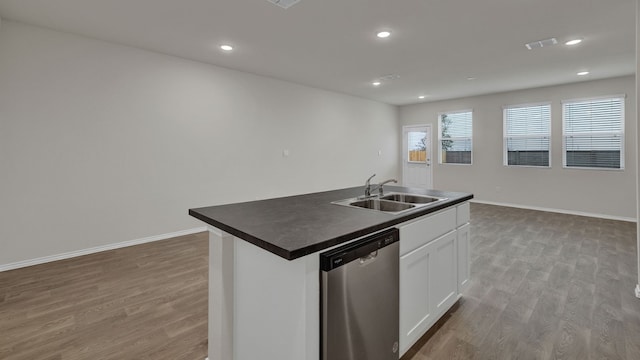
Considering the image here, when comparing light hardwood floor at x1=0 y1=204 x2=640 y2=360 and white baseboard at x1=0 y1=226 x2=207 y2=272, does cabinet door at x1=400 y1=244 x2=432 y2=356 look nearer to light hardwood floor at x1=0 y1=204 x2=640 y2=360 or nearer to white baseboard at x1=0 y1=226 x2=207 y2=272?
light hardwood floor at x1=0 y1=204 x2=640 y2=360

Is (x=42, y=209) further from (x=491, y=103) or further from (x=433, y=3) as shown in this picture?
(x=491, y=103)

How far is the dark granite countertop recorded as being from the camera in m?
1.22

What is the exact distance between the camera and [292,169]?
19.5 ft

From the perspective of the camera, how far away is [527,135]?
6.45 meters

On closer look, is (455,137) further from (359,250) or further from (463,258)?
(359,250)

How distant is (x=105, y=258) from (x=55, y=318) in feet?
4.51

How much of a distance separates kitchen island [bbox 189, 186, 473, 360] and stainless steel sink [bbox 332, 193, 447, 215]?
155 millimetres

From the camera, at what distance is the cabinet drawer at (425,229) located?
1726mm

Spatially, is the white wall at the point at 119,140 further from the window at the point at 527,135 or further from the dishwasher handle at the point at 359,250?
the window at the point at 527,135

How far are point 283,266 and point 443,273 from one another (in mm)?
1426

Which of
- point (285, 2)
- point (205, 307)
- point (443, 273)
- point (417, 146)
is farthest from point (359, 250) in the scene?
point (417, 146)

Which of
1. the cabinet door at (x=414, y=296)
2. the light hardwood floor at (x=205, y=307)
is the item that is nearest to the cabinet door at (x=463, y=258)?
the light hardwood floor at (x=205, y=307)

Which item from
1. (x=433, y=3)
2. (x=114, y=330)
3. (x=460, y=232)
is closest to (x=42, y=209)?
(x=114, y=330)

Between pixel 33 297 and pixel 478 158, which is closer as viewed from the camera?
pixel 33 297
